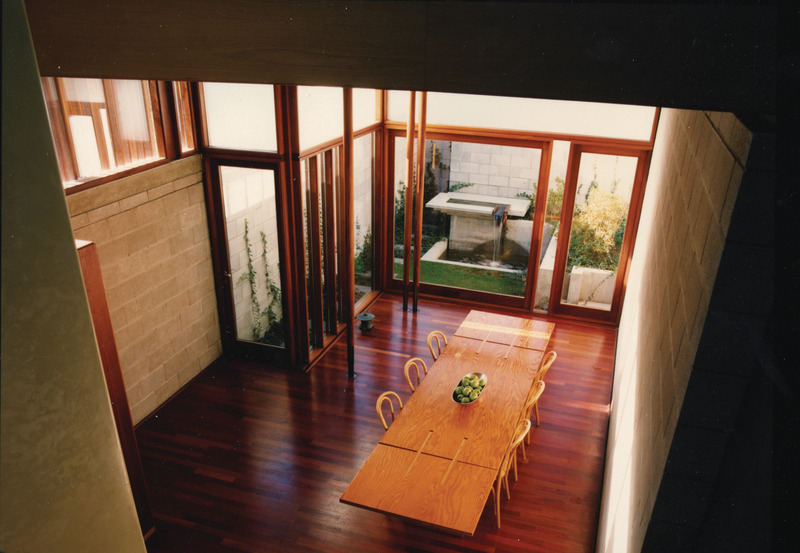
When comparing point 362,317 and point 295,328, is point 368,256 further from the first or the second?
point 295,328

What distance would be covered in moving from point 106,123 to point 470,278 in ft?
16.2

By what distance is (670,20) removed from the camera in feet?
3.92

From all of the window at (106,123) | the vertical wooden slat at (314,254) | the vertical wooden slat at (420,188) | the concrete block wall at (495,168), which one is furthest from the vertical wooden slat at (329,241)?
the concrete block wall at (495,168)

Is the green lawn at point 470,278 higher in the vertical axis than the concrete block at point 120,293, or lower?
lower

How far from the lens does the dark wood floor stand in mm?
4176

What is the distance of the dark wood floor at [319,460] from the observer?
418 cm

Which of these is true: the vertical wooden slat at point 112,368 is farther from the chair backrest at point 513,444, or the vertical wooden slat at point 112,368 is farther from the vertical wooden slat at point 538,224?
the vertical wooden slat at point 538,224

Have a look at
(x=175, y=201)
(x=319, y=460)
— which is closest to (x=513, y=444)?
(x=319, y=460)

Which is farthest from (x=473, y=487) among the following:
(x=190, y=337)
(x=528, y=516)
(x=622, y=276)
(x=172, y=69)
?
(x=622, y=276)

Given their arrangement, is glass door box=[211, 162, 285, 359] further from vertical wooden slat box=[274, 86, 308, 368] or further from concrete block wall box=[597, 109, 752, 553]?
concrete block wall box=[597, 109, 752, 553]

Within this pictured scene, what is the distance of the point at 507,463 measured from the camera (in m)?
4.22

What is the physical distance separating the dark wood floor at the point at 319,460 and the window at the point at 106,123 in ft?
7.82

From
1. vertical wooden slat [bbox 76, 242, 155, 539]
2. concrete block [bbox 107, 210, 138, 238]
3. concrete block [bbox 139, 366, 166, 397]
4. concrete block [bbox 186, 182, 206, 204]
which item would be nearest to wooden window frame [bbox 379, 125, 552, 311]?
concrete block [bbox 186, 182, 206, 204]

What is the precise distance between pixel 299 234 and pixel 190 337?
5.07ft
